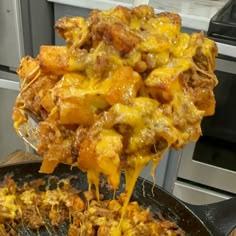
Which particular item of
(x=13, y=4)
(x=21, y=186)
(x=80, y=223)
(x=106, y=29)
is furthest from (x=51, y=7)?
(x=106, y=29)

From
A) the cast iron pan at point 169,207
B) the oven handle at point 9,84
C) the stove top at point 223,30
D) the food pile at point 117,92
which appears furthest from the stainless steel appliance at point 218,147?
the oven handle at point 9,84

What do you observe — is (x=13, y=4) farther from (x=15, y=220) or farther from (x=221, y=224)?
(x=221, y=224)

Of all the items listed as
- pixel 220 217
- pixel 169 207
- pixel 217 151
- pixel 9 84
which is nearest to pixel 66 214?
pixel 169 207

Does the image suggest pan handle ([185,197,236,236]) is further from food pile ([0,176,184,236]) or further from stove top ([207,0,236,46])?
stove top ([207,0,236,46])

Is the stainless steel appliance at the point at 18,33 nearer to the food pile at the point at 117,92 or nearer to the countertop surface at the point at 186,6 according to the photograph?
the countertop surface at the point at 186,6

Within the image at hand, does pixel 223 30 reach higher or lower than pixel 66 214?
higher

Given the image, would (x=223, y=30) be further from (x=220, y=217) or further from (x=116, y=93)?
(x=116, y=93)
